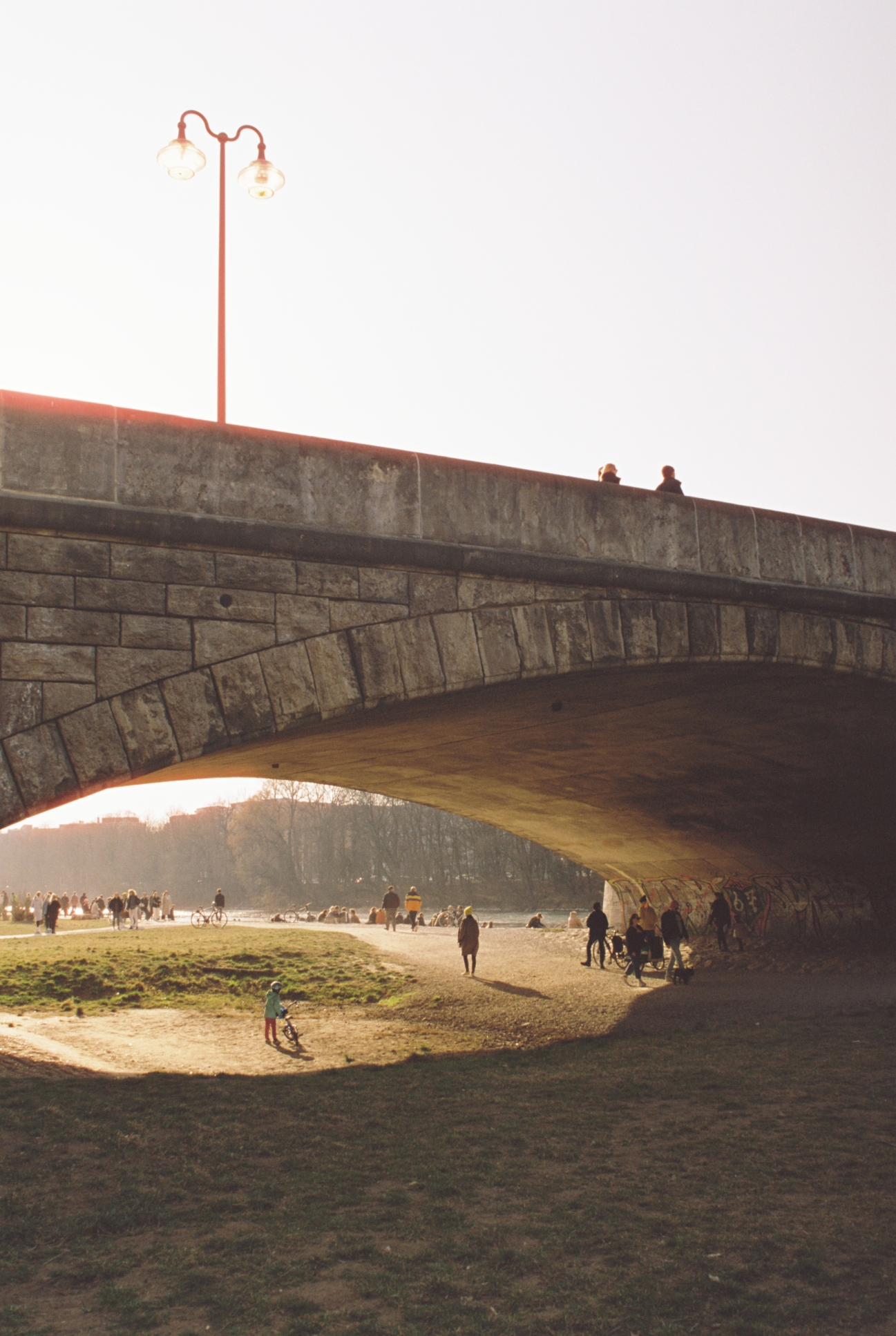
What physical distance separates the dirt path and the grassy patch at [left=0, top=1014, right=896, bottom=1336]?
4.37ft

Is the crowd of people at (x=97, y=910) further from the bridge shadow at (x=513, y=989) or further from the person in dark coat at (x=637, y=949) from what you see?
the person in dark coat at (x=637, y=949)

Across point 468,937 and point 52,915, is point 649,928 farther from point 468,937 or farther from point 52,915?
point 52,915

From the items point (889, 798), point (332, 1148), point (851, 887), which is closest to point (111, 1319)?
point (332, 1148)

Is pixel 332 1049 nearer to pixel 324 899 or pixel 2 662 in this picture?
pixel 2 662

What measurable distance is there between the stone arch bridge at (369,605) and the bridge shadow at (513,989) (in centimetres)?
428

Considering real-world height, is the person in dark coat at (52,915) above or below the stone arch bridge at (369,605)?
below

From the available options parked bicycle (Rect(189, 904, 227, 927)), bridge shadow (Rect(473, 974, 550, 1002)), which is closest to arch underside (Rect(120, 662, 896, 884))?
bridge shadow (Rect(473, 974, 550, 1002))

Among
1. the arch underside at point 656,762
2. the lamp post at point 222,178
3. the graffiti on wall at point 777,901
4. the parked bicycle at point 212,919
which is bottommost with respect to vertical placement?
the parked bicycle at point 212,919

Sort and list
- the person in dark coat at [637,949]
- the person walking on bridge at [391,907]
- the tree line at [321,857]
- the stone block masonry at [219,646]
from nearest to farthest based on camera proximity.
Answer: the stone block masonry at [219,646]
the person in dark coat at [637,949]
the person walking on bridge at [391,907]
the tree line at [321,857]

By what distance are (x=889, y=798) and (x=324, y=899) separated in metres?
64.6

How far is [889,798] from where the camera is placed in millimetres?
16609

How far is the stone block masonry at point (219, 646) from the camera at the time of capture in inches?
276

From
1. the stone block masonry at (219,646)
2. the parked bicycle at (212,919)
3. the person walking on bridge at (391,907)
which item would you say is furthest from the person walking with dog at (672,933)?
the parked bicycle at (212,919)

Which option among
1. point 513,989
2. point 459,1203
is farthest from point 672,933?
point 459,1203
